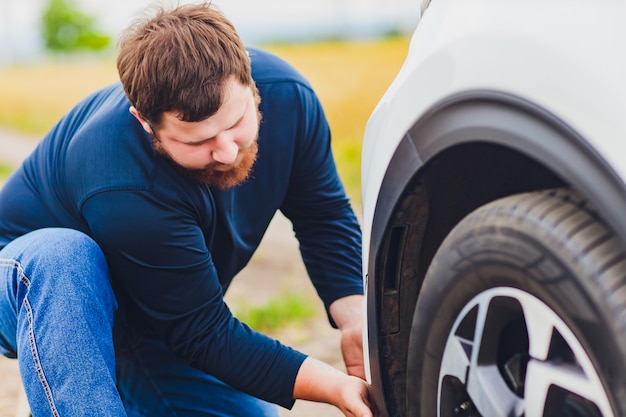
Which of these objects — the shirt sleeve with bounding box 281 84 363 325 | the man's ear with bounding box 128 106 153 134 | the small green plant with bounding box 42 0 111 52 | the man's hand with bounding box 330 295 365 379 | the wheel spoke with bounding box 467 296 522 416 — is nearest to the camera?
the wheel spoke with bounding box 467 296 522 416

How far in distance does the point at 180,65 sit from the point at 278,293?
229 centimetres

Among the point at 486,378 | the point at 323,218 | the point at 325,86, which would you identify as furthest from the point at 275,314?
the point at 325,86

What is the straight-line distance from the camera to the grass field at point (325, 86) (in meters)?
7.77

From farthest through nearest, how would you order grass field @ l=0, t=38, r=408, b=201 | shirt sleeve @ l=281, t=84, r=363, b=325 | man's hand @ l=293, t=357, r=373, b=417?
grass field @ l=0, t=38, r=408, b=201 → shirt sleeve @ l=281, t=84, r=363, b=325 → man's hand @ l=293, t=357, r=373, b=417

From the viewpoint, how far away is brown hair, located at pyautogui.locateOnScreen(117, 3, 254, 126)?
1.95 m

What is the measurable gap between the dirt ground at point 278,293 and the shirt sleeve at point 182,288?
702 mm

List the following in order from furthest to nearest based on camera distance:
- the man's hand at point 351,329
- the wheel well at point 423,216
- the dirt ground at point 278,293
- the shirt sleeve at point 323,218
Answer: the dirt ground at point 278,293 < the shirt sleeve at point 323,218 < the man's hand at point 351,329 < the wheel well at point 423,216

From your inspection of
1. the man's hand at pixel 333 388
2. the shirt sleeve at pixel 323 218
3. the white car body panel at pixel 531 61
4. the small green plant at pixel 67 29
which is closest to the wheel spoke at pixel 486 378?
the white car body panel at pixel 531 61

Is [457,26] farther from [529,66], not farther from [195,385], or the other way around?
[195,385]

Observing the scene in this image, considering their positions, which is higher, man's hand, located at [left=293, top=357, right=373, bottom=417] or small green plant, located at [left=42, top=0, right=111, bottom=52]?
small green plant, located at [left=42, top=0, right=111, bottom=52]

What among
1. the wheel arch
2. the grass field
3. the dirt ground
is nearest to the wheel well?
the wheel arch

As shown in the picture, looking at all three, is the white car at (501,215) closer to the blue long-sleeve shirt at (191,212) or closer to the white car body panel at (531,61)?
the white car body panel at (531,61)

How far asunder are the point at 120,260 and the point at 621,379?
138cm

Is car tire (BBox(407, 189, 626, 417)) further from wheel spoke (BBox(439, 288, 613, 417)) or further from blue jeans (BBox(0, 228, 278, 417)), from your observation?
blue jeans (BBox(0, 228, 278, 417))
